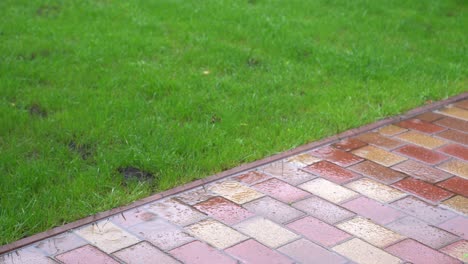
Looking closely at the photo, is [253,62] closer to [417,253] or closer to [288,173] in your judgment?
[288,173]

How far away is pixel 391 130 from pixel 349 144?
1.61ft

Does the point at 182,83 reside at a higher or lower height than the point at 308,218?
higher

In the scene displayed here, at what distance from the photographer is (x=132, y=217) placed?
4.25m

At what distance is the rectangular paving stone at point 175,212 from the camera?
421 centimetres

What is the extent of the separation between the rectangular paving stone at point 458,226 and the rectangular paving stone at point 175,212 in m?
1.40

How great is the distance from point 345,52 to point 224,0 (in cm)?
205

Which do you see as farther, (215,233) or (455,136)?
(455,136)

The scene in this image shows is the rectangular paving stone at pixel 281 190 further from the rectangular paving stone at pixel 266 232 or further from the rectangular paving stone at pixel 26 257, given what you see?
the rectangular paving stone at pixel 26 257

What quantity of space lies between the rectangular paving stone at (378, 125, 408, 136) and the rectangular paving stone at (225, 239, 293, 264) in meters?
2.06

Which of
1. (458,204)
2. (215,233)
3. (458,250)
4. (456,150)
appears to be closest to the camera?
(458,250)

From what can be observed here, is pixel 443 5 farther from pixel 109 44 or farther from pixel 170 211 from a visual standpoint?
pixel 170 211

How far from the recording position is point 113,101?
5.79 meters

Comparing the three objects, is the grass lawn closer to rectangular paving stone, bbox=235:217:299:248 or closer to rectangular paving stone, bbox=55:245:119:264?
rectangular paving stone, bbox=55:245:119:264

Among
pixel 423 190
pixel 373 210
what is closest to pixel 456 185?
pixel 423 190
